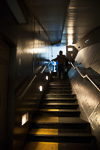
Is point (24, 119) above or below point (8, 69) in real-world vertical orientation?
below

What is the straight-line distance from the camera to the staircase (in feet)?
7.55

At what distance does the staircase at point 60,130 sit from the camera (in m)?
2.30

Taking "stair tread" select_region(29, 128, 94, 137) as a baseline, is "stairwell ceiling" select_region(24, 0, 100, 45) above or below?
above

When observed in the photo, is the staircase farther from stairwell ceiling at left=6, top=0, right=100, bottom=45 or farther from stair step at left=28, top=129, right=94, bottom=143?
stairwell ceiling at left=6, top=0, right=100, bottom=45

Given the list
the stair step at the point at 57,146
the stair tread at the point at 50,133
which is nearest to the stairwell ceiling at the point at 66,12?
the stair tread at the point at 50,133

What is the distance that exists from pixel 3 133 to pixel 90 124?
2.18 meters

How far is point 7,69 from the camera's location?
215 centimetres

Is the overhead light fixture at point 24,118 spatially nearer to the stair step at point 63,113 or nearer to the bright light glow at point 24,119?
the bright light glow at point 24,119

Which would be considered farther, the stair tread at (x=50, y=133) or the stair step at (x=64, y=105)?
the stair step at (x=64, y=105)

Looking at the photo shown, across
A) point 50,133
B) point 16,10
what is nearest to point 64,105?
point 50,133

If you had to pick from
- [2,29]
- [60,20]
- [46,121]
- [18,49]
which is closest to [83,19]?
[60,20]

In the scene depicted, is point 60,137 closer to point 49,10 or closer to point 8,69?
point 8,69

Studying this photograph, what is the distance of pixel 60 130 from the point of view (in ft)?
8.71

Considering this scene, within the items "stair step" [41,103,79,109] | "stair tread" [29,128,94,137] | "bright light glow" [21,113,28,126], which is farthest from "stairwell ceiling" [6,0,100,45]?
"stair tread" [29,128,94,137]
